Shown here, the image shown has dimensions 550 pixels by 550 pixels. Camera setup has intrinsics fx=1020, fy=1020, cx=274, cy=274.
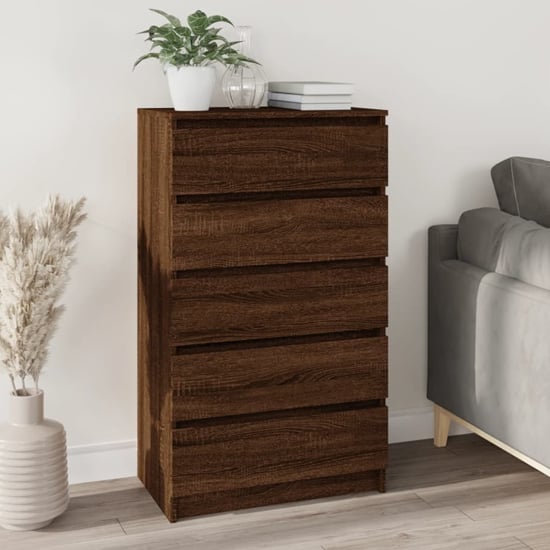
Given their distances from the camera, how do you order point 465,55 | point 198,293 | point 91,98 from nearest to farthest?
point 198,293 → point 91,98 → point 465,55

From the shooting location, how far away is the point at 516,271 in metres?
2.93

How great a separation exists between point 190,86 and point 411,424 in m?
1.43

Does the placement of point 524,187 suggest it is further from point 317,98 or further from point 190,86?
point 190,86

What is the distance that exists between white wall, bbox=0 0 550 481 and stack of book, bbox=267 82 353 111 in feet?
0.90

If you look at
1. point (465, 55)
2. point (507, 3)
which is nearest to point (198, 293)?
point (465, 55)

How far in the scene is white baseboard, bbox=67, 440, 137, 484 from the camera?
3.07 m

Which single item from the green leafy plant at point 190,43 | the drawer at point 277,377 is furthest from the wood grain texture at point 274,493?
the green leafy plant at point 190,43

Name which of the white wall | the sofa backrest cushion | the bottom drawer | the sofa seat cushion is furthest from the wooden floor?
the sofa backrest cushion

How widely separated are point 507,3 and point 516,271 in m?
0.99

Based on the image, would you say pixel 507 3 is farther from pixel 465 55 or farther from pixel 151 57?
pixel 151 57

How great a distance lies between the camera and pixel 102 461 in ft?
10.1

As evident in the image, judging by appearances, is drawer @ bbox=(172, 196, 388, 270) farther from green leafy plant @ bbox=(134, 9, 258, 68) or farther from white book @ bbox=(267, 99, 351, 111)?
green leafy plant @ bbox=(134, 9, 258, 68)

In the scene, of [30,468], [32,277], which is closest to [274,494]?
[30,468]

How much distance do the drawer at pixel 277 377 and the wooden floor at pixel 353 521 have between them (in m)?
0.31
